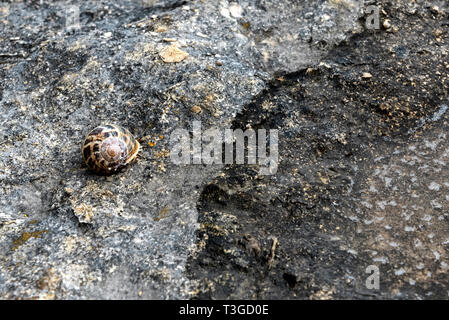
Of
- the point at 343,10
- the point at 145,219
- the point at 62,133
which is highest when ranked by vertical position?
the point at 343,10

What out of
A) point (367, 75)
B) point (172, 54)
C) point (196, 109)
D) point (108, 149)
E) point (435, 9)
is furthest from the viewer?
point (435, 9)

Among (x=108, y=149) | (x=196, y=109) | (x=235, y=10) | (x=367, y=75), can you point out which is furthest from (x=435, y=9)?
(x=108, y=149)

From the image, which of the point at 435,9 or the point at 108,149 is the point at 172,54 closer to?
the point at 108,149

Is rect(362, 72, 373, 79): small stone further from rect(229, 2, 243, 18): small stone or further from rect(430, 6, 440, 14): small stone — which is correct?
rect(229, 2, 243, 18): small stone

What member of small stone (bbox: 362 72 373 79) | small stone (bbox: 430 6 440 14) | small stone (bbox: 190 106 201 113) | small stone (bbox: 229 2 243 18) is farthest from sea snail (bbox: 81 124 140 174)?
small stone (bbox: 430 6 440 14)

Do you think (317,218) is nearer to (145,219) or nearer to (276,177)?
(276,177)

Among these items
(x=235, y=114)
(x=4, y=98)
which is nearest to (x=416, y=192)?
(x=235, y=114)

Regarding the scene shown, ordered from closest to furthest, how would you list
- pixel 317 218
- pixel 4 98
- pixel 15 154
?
pixel 317 218 → pixel 15 154 → pixel 4 98
